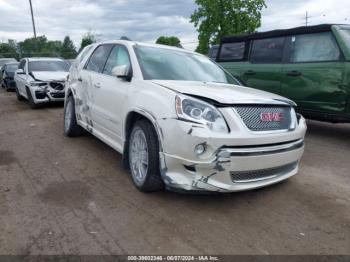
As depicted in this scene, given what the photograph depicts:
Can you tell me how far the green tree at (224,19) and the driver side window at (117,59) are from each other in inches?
950

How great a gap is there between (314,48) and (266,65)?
1.04m

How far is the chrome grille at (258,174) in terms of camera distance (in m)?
3.34

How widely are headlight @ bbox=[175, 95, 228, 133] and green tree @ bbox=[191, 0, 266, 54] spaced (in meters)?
25.8

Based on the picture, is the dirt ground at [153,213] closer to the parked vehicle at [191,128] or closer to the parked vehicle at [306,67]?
the parked vehicle at [191,128]

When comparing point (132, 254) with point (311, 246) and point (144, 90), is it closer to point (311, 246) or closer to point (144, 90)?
point (311, 246)

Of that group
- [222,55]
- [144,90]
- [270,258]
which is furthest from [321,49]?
[270,258]

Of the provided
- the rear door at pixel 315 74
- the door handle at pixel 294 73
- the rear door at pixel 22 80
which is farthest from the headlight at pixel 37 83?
the door handle at pixel 294 73

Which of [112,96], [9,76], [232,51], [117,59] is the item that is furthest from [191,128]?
[9,76]

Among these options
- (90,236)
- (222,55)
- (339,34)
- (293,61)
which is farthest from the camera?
(222,55)

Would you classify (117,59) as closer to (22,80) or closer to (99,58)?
(99,58)

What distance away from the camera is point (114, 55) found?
4.98 m

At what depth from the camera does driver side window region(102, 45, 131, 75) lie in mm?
4600

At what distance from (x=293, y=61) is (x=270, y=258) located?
15.3 ft

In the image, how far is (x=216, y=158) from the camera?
3184 millimetres
